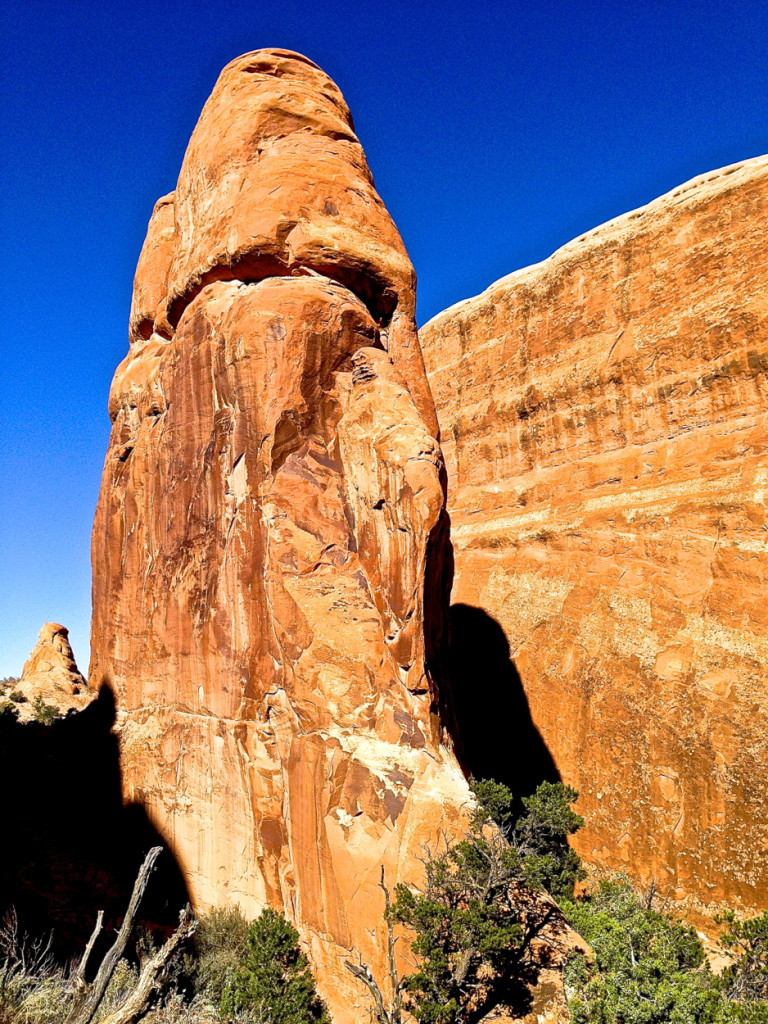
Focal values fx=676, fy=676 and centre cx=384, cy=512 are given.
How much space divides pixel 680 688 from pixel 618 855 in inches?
199

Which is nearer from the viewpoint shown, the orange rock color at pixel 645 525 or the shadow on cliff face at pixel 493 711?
the orange rock color at pixel 645 525

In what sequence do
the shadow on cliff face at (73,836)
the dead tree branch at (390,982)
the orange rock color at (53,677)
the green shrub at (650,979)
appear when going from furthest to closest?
the orange rock color at (53,677), the shadow on cliff face at (73,836), the green shrub at (650,979), the dead tree branch at (390,982)

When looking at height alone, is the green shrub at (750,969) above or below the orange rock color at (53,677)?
below

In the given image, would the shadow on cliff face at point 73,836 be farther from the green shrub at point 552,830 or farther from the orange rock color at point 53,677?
the green shrub at point 552,830

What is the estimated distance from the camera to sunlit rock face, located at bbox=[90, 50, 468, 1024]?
37.8 ft

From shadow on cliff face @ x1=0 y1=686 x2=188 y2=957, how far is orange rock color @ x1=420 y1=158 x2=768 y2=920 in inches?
511

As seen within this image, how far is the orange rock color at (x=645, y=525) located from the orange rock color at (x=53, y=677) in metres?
15.8

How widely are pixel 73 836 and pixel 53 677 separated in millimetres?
14017

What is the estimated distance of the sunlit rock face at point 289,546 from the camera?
11523 millimetres

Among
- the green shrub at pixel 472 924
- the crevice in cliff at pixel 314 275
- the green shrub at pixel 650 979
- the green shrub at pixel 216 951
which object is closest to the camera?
the green shrub at pixel 472 924

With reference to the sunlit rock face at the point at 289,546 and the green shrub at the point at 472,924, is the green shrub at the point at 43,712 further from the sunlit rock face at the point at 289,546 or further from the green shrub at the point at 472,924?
the green shrub at the point at 472,924

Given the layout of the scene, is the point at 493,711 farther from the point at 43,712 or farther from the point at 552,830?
the point at 43,712

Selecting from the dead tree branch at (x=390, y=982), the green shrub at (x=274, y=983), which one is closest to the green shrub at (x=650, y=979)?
the dead tree branch at (x=390, y=982)

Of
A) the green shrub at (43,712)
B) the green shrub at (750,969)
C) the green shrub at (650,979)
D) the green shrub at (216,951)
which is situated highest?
the green shrub at (43,712)
